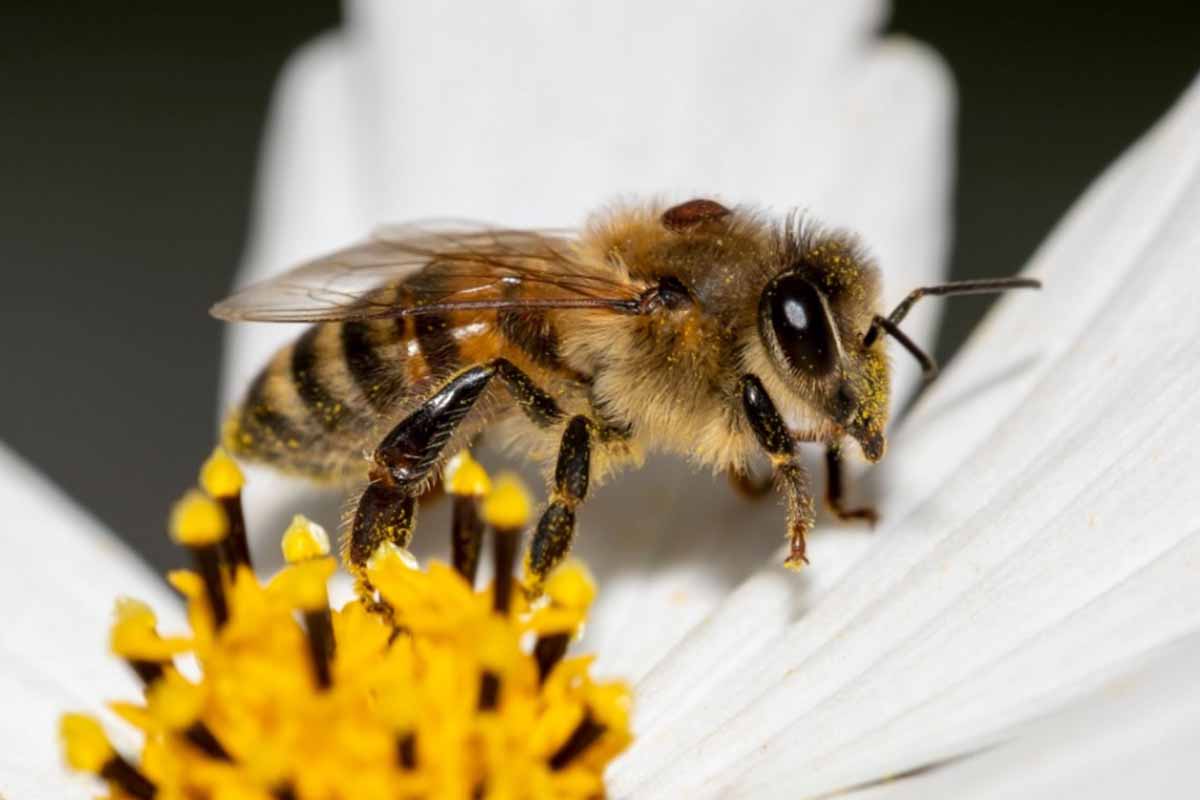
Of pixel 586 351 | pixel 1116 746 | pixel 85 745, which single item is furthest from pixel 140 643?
pixel 1116 746

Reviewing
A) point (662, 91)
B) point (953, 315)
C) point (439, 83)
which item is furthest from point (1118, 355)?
point (953, 315)

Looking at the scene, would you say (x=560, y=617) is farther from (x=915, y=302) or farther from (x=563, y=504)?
(x=915, y=302)

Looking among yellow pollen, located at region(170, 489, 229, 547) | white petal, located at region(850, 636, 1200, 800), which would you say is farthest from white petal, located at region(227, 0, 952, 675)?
white petal, located at region(850, 636, 1200, 800)

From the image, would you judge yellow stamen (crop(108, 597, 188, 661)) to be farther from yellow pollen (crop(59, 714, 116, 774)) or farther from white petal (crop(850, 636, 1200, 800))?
white petal (crop(850, 636, 1200, 800))

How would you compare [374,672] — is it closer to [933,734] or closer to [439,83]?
[933,734]

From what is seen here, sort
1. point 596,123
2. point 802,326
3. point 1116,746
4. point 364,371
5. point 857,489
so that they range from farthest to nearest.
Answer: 1. point 596,123
2. point 857,489
3. point 364,371
4. point 802,326
5. point 1116,746

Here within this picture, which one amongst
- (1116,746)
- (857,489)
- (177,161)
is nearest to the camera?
(1116,746)
